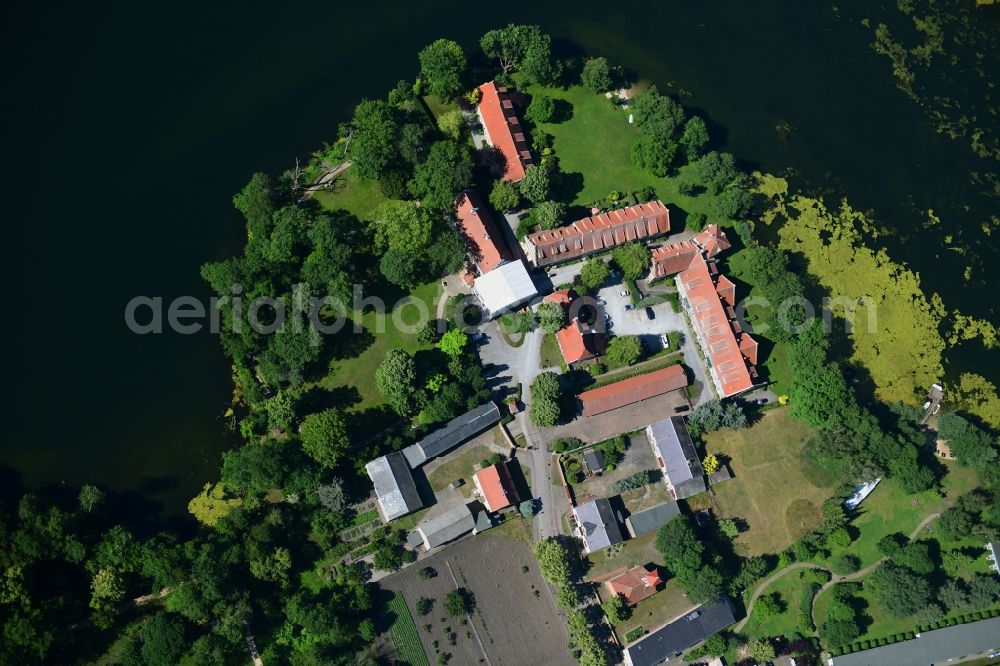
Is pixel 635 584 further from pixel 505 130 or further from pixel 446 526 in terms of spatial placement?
pixel 505 130

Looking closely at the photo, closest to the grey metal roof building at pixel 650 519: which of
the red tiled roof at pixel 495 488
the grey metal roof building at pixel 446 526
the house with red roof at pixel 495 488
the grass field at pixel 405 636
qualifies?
the house with red roof at pixel 495 488

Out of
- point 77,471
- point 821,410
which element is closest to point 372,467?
point 77,471

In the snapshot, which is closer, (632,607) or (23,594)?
(23,594)

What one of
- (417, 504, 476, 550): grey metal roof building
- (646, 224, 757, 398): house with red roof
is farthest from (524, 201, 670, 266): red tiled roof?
(417, 504, 476, 550): grey metal roof building

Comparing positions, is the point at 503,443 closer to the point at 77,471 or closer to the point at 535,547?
the point at 535,547

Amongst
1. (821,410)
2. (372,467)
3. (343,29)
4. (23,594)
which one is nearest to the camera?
(23,594)

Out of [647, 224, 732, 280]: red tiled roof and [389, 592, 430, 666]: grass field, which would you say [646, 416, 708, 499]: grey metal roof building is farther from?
[389, 592, 430, 666]: grass field
